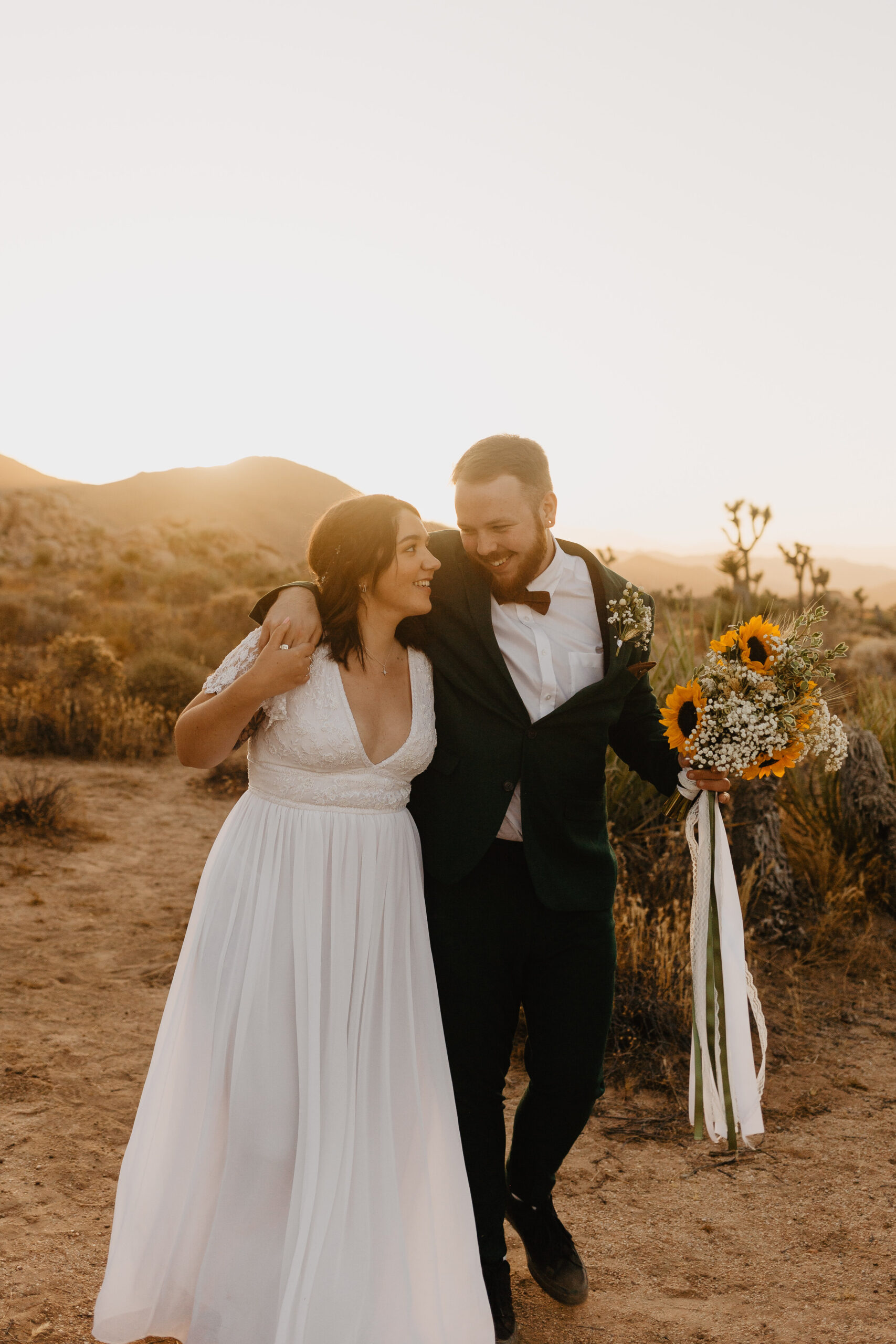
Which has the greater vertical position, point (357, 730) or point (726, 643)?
point (726, 643)

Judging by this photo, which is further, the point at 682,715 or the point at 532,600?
the point at 532,600

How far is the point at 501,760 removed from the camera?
2.61m

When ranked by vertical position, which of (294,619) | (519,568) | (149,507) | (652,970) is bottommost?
(652,970)

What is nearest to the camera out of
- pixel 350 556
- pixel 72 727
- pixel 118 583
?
pixel 350 556

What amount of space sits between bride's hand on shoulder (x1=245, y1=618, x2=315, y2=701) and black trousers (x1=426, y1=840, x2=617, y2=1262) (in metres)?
0.70

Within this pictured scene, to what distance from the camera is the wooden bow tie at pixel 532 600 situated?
2.78 metres

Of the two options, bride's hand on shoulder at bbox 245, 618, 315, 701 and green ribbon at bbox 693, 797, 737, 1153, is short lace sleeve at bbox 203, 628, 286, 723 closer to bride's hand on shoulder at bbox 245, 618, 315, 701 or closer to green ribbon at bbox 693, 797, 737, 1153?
bride's hand on shoulder at bbox 245, 618, 315, 701

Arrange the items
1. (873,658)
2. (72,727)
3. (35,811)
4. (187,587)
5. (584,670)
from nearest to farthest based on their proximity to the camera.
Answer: (584,670)
(35,811)
(72,727)
(873,658)
(187,587)

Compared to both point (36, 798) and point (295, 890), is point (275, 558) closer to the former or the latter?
point (36, 798)

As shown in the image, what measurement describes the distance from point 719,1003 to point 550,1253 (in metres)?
0.88

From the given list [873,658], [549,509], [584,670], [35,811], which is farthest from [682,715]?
[873,658]

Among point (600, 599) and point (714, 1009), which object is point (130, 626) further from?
point (714, 1009)

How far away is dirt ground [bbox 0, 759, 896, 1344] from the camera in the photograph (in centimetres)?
275

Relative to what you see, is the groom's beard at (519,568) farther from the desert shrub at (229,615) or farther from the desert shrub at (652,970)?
the desert shrub at (229,615)
